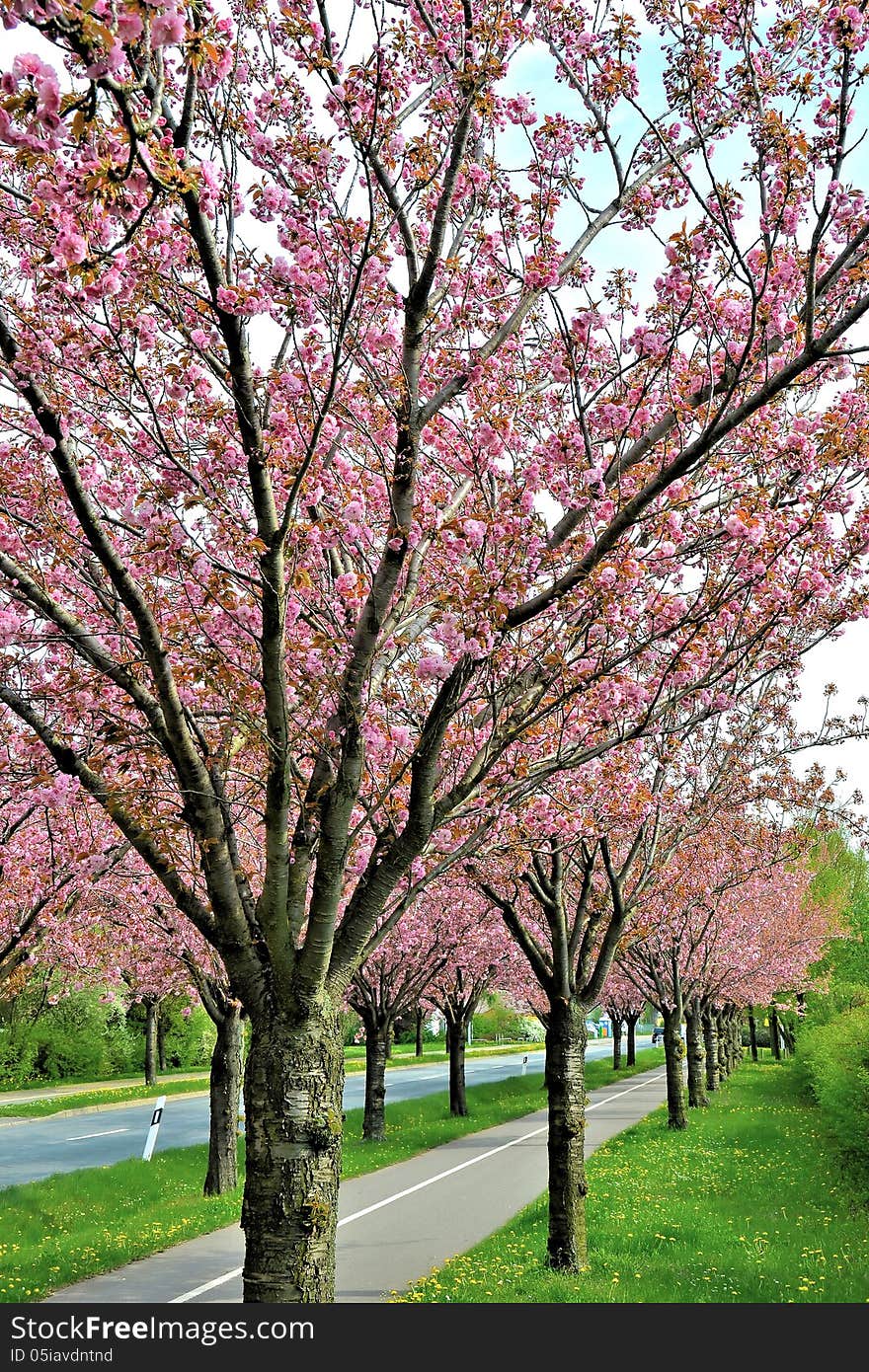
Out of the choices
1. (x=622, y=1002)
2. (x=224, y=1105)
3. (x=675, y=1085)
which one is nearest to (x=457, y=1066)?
(x=675, y=1085)

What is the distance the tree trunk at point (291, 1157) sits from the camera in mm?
4266

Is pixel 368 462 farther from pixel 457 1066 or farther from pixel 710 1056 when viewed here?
pixel 710 1056

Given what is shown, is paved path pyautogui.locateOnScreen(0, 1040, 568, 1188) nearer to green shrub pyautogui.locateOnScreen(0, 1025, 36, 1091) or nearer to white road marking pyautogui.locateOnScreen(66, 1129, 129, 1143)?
white road marking pyautogui.locateOnScreen(66, 1129, 129, 1143)

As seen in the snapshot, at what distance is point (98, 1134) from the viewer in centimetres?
2273

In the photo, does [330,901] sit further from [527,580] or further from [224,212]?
[224,212]

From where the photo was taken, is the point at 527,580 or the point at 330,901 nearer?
the point at 330,901

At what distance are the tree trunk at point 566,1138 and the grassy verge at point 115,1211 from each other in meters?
4.63

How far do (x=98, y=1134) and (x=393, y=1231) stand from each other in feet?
46.9

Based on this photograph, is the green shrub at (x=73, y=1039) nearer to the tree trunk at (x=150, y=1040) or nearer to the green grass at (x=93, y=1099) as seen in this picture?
the tree trunk at (x=150, y=1040)

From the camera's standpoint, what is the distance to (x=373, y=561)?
6.67m

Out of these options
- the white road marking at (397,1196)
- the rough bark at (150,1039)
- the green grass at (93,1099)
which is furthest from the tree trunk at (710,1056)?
the rough bark at (150,1039)

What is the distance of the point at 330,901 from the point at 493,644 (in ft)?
5.14
